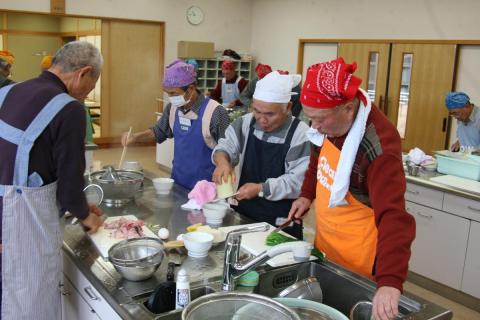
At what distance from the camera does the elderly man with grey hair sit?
5.46 ft

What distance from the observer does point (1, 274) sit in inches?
70.0

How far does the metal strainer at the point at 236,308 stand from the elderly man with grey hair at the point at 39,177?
2.26 feet

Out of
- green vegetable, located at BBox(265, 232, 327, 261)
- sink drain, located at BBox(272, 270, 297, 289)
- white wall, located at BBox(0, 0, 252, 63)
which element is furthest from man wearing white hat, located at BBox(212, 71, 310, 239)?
white wall, located at BBox(0, 0, 252, 63)

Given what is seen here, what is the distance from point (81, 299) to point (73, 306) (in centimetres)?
14

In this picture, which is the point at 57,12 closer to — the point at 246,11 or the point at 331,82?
the point at 246,11

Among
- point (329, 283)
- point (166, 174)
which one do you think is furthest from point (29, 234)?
point (166, 174)

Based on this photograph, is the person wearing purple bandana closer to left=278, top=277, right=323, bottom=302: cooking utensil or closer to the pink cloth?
the pink cloth

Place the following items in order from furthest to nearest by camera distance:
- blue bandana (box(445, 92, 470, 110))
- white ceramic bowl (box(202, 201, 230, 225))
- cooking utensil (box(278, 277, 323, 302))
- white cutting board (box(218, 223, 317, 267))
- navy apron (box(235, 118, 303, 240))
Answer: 1. blue bandana (box(445, 92, 470, 110))
2. navy apron (box(235, 118, 303, 240))
3. white ceramic bowl (box(202, 201, 230, 225))
4. white cutting board (box(218, 223, 317, 267))
5. cooking utensil (box(278, 277, 323, 302))

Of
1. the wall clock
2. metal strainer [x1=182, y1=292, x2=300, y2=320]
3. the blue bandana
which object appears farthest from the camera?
the wall clock

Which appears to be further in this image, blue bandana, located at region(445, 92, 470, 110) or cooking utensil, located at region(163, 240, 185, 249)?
blue bandana, located at region(445, 92, 470, 110)

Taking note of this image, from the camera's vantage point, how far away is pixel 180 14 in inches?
341

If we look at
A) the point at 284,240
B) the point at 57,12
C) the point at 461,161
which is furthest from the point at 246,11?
the point at 284,240

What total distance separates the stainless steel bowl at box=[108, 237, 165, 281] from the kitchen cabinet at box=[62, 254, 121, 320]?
0.40ft

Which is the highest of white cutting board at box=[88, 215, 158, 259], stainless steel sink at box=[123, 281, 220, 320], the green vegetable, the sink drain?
the green vegetable
